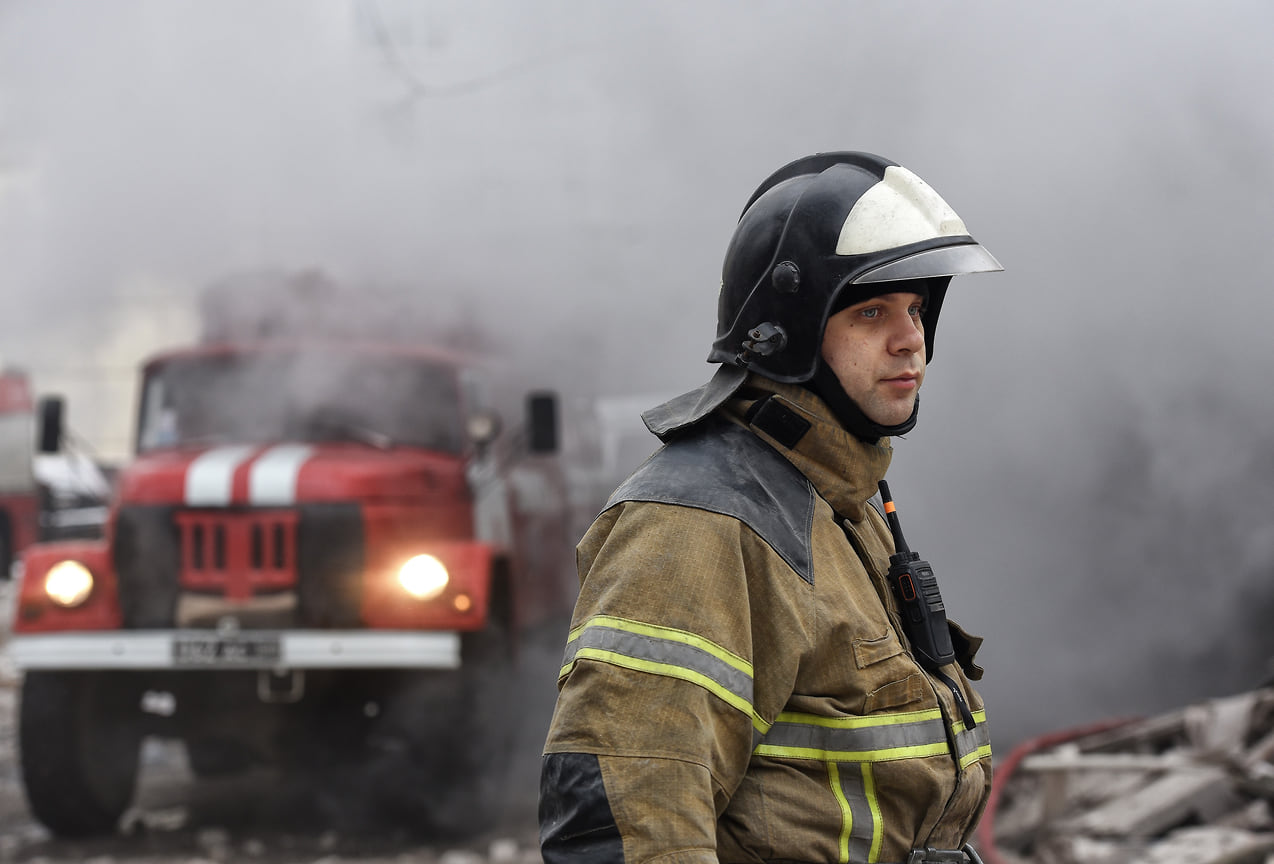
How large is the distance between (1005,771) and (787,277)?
157 inches

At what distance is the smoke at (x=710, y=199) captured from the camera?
21.3 ft

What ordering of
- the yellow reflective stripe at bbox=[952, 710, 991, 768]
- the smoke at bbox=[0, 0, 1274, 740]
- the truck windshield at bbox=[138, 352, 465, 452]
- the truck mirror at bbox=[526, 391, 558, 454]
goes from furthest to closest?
1. the smoke at bbox=[0, 0, 1274, 740]
2. the truck mirror at bbox=[526, 391, 558, 454]
3. the truck windshield at bbox=[138, 352, 465, 452]
4. the yellow reflective stripe at bbox=[952, 710, 991, 768]

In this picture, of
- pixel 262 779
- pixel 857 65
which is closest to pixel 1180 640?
pixel 857 65

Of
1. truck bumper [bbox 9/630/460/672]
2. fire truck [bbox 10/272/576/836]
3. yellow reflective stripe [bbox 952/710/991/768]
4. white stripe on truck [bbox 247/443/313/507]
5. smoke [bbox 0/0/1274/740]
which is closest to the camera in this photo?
yellow reflective stripe [bbox 952/710/991/768]

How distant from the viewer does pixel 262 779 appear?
6.86 meters

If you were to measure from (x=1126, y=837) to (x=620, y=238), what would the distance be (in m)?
3.91

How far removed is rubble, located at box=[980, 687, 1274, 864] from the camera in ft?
14.7

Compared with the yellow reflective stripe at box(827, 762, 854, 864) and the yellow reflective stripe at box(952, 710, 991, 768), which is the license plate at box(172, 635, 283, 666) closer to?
the yellow reflective stripe at box(952, 710, 991, 768)

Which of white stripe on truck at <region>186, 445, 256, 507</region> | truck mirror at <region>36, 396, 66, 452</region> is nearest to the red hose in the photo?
white stripe on truck at <region>186, 445, 256, 507</region>

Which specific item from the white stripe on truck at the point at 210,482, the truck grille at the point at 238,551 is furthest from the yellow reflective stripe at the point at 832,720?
the white stripe on truck at the point at 210,482

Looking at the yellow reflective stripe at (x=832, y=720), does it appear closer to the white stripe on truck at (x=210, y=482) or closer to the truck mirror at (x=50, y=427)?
the white stripe on truck at (x=210, y=482)

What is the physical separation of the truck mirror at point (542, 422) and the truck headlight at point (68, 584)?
6.15ft

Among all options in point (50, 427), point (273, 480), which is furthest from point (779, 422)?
point (50, 427)

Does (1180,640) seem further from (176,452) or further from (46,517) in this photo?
(46,517)
